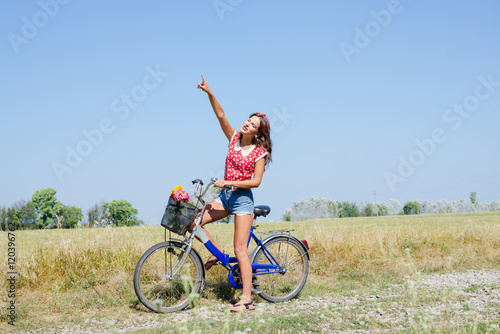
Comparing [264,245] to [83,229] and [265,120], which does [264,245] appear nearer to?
[265,120]

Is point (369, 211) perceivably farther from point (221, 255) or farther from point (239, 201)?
point (239, 201)

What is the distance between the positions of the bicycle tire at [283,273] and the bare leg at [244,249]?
0.37 metres

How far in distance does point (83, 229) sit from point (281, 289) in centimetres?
399

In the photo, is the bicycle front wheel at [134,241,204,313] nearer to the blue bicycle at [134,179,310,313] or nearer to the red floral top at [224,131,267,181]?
the blue bicycle at [134,179,310,313]

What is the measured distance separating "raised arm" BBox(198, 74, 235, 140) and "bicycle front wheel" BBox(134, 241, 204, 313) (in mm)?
1574

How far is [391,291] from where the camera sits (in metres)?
6.21

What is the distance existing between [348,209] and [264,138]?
81.0m

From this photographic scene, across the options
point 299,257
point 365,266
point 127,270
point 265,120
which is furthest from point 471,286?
point 127,270

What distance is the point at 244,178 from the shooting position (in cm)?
522

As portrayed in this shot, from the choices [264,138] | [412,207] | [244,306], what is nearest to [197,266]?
[244,306]

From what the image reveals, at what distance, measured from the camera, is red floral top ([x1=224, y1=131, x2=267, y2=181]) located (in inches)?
204

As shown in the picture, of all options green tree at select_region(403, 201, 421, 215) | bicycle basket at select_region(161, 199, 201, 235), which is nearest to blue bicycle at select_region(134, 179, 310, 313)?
bicycle basket at select_region(161, 199, 201, 235)

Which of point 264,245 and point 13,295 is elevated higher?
point 264,245

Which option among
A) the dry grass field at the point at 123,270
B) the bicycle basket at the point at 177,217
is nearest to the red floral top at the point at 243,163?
the bicycle basket at the point at 177,217
